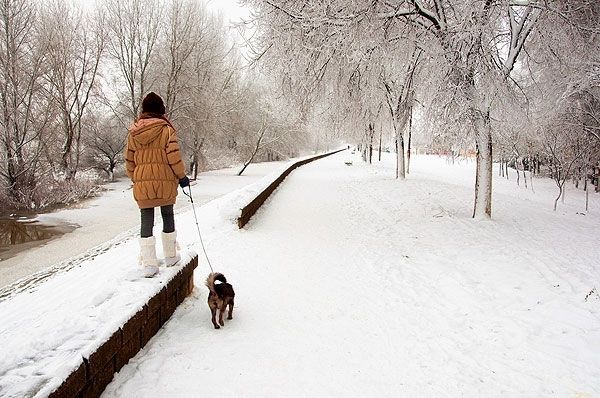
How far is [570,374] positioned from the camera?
140 inches

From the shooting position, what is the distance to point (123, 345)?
10.6 feet

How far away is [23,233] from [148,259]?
11629 millimetres

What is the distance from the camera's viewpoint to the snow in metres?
3.16

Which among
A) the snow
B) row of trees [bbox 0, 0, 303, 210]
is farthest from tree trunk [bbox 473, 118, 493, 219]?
row of trees [bbox 0, 0, 303, 210]

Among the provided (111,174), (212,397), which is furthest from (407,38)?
(111,174)

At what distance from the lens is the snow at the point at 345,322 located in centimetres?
316

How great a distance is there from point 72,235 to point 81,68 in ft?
58.8

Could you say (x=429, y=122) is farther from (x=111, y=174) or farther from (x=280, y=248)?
(x=111, y=174)

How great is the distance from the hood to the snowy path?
6.32 feet

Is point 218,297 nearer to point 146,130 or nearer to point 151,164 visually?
point 151,164

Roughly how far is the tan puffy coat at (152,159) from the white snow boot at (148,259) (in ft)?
1.30

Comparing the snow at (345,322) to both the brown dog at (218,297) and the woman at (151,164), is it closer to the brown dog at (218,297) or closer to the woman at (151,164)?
the brown dog at (218,297)

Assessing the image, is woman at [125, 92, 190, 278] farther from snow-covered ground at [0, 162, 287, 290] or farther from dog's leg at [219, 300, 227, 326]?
snow-covered ground at [0, 162, 287, 290]

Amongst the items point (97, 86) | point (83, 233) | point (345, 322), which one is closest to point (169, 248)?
point (345, 322)
